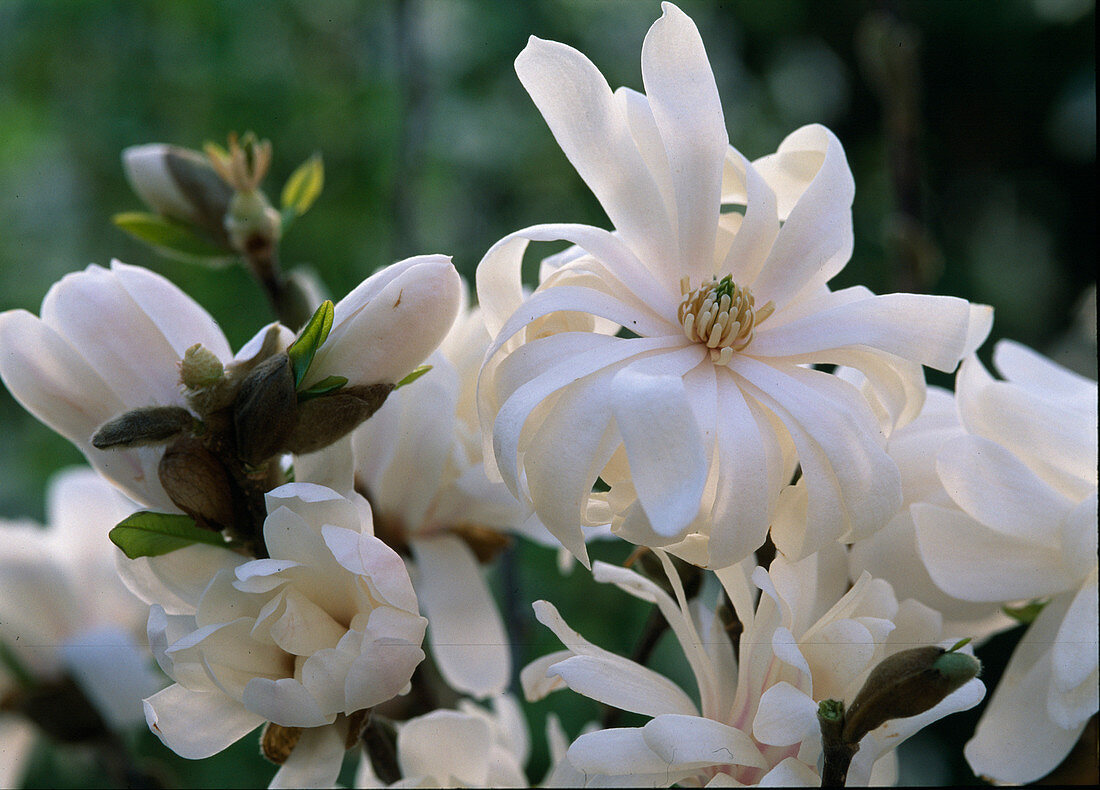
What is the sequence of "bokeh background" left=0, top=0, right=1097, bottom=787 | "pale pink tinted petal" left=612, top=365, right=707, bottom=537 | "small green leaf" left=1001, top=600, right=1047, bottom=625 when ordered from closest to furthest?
"pale pink tinted petal" left=612, top=365, right=707, bottom=537
"small green leaf" left=1001, top=600, right=1047, bottom=625
"bokeh background" left=0, top=0, right=1097, bottom=787

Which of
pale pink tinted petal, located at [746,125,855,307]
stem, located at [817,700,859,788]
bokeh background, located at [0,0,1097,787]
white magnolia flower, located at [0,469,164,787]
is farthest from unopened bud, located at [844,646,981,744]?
bokeh background, located at [0,0,1097,787]

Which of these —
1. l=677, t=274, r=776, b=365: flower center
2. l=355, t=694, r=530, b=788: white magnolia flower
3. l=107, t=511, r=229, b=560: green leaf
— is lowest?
l=355, t=694, r=530, b=788: white magnolia flower

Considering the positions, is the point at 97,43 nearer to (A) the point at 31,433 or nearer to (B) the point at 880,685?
(A) the point at 31,433

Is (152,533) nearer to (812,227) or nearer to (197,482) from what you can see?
(197,482)

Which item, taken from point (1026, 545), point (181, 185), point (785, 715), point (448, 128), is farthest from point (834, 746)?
point (448, 128)

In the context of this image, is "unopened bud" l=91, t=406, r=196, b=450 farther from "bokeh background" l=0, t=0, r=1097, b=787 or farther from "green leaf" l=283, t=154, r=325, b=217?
"bokeh background" l=0, t=0, r=1097, b=787

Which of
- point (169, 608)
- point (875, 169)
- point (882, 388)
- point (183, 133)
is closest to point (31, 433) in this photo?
point (183, 133)
